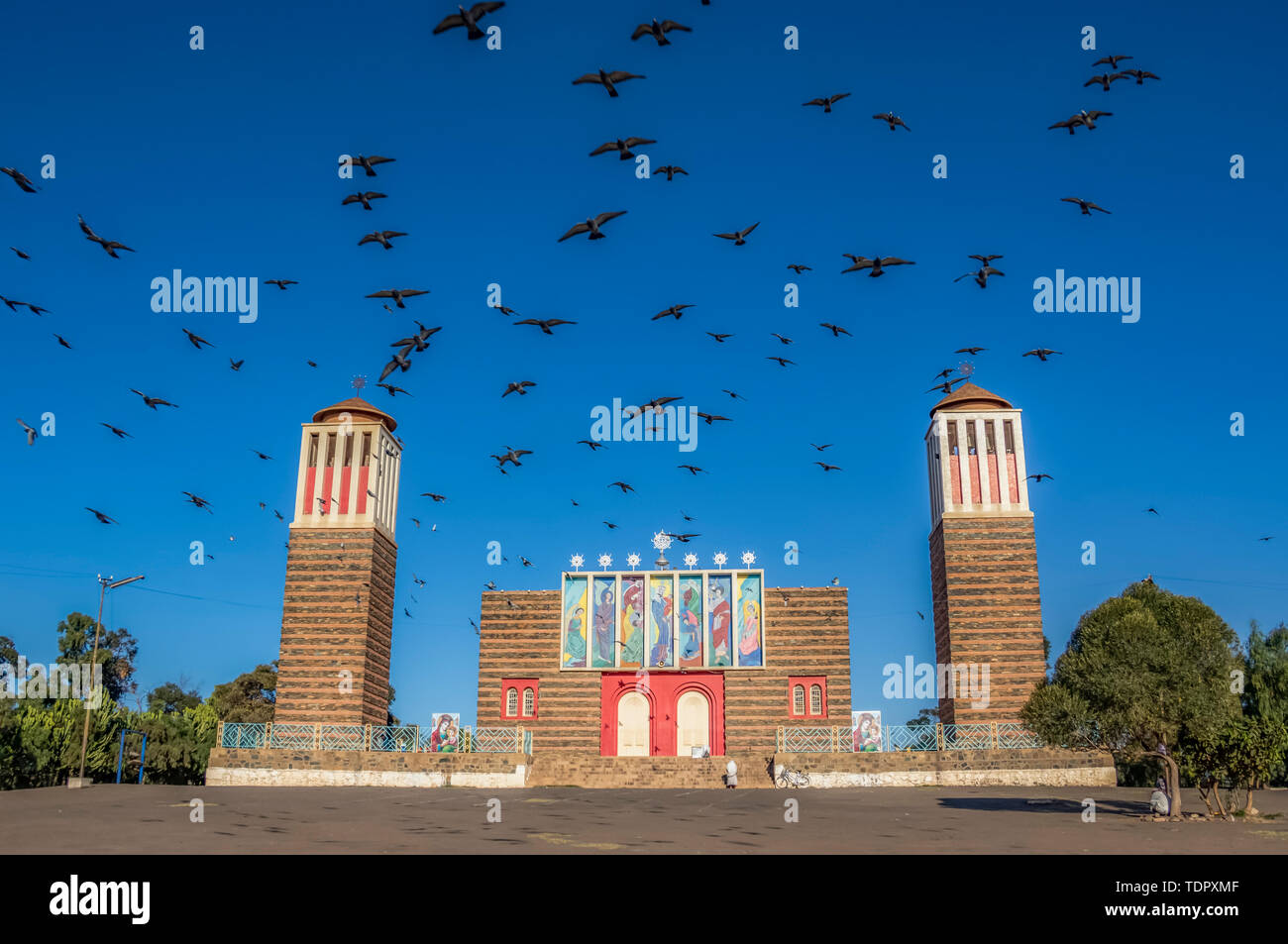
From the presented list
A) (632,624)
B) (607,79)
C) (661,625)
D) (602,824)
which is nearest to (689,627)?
(661,625)

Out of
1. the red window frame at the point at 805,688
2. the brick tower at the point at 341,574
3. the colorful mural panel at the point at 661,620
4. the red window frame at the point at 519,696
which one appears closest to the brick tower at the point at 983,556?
the red window frame at the point at 805,688

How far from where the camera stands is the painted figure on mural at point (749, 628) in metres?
45.0

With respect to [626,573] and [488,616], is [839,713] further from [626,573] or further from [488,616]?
[488,616]

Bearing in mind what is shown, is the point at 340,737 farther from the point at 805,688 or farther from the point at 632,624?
the point at 805,688

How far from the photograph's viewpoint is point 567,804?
2444 cm

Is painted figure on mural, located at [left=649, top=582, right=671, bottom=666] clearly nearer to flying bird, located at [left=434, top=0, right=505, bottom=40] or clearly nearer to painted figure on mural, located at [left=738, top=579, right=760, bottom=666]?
painted figure on mural, located at [left=738, top=579, right=760, bottom=666]

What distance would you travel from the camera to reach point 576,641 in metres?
46.2

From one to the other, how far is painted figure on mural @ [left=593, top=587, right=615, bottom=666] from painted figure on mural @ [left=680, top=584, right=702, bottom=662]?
3.36 metres

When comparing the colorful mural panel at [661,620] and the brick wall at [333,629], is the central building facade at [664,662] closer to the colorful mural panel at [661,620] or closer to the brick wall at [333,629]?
the colorful mural panel at [661,620]

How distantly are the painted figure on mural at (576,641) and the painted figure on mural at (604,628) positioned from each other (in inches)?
26.6

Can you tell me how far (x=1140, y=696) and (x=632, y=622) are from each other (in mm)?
27657

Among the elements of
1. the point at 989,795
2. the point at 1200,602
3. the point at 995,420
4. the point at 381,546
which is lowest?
the point at 989,795
